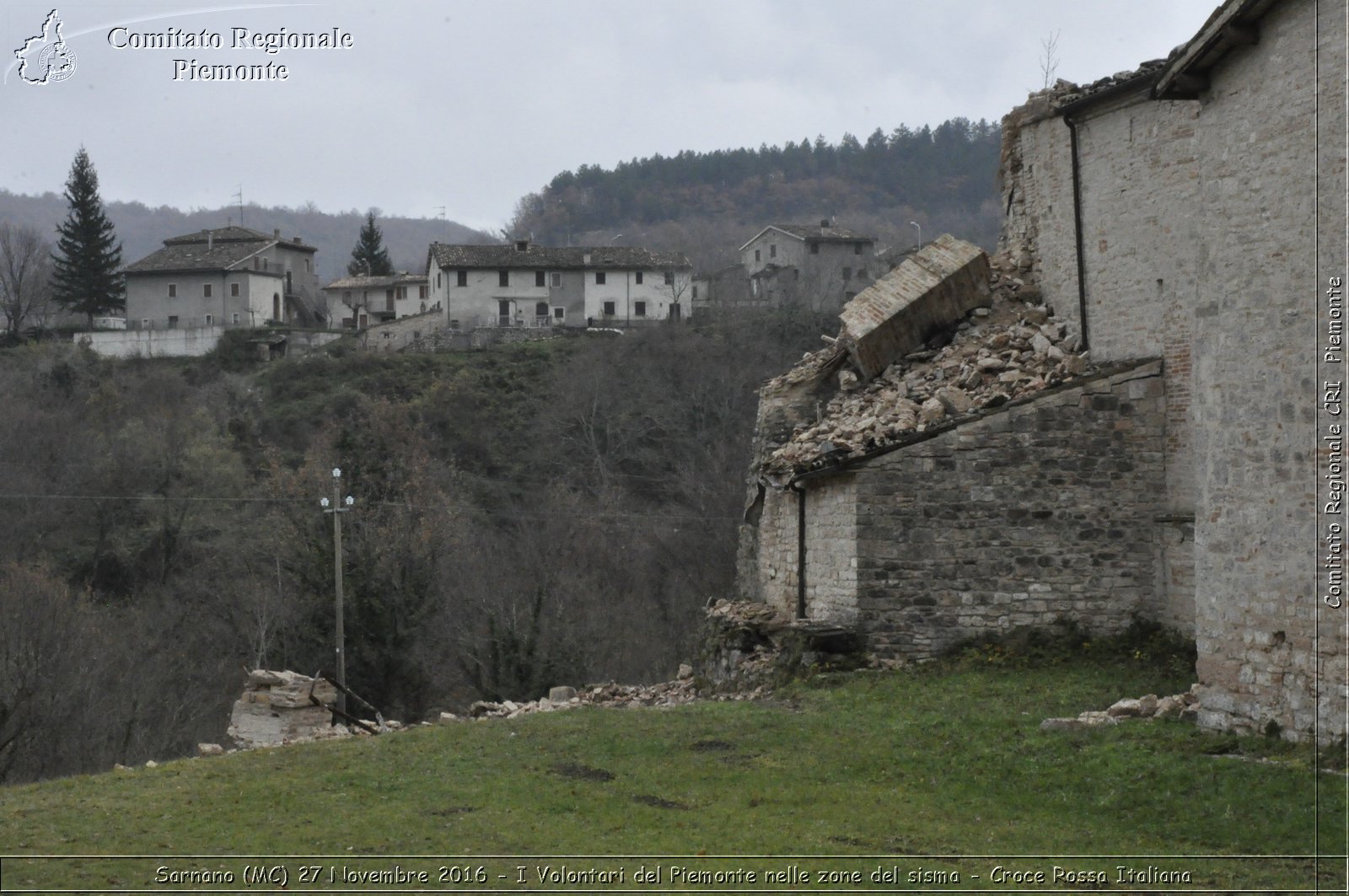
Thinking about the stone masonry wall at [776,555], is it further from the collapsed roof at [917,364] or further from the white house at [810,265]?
the white house at [810,265]

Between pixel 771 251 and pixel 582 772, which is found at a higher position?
pixel 771 251

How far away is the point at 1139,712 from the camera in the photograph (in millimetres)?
13906

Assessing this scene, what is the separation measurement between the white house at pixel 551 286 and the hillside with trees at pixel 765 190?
2007 centimetres

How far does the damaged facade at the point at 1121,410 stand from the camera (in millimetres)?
11766

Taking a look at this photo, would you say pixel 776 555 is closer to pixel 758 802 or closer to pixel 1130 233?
pixel 1130 233

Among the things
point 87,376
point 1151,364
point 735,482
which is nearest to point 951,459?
point 1151,364

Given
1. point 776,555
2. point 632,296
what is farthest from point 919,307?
point 632,296

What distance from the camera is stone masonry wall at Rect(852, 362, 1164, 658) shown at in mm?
18156

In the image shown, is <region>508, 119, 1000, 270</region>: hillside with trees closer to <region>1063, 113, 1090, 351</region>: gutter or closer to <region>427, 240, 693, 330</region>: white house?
<region>427, 240, 693, 330</region>: white house

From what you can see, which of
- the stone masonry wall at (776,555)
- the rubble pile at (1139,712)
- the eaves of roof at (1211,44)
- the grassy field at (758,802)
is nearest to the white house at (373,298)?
the stone masonry wall at (776,555)

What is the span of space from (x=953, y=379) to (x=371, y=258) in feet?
261

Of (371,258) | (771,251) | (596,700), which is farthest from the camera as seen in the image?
(371,258)

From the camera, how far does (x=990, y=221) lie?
8950 cm

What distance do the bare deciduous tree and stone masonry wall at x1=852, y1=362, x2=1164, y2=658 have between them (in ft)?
237
